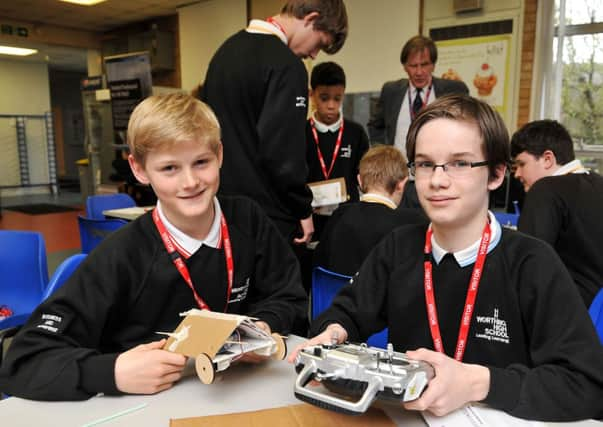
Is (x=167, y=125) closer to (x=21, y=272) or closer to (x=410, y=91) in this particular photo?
(x=21, y=272)

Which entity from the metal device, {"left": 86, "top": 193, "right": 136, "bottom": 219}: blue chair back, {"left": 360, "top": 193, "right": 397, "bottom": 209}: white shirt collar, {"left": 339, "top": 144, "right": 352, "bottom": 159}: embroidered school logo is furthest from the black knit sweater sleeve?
{"left": 86, "top": 193, "right": 136, "bottom": 219}: blue chair back

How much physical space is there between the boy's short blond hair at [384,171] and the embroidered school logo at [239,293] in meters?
1.06

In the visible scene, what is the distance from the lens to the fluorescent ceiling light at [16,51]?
9.86m

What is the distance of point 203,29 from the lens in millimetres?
Result: 7969

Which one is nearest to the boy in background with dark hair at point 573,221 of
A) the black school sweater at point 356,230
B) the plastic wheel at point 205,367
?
the black school sweater at point 356,230

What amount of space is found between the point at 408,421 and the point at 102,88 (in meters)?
9.31

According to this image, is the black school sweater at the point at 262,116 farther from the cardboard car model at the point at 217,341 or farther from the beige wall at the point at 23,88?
the beige wall at the point at 23,88

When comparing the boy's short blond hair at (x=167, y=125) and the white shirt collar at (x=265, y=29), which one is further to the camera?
the white shirt collar at (x=265, y=29)

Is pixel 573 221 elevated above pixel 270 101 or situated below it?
below

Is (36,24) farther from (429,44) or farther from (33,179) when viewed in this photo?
(429,44)

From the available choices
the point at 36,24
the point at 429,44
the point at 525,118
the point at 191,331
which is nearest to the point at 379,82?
the point at 525,118

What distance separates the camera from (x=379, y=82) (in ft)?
19.9

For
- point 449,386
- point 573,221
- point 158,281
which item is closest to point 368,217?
point 573,221

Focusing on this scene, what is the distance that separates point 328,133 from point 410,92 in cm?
107
